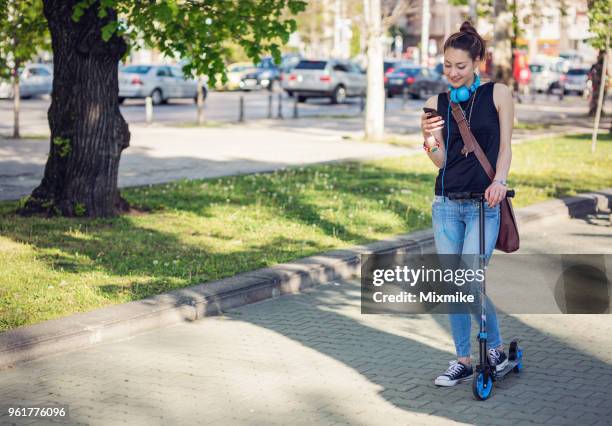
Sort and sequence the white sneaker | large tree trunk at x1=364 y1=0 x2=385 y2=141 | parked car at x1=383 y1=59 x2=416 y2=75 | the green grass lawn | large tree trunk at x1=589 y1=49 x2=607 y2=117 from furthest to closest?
parked car at x1=383 y1=59 x2=416 y2=75 < large tree trunk at x1=589 y1=49 x2=607 y2=117 < large tree trunk at x1=364 y1=0 x2=385 y2=141 < the green grass lawn < the white sneaker

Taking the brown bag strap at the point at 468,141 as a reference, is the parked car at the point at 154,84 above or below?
below

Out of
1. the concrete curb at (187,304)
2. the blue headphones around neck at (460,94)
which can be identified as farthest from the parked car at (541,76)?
the blue headphones around neck at (460,94)

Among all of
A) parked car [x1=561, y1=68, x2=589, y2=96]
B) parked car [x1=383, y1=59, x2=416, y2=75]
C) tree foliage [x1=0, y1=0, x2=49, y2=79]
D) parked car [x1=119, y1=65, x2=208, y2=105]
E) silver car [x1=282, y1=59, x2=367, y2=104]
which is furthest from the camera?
parked car [x1=561, y1=68, x2=589, y2=96]

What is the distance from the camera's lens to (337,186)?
14570 mm

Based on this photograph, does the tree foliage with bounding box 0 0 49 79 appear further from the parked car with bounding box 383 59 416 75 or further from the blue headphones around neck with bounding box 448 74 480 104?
the parked car with bounding box 383 59 416 75

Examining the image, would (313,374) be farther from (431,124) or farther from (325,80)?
(325,80)

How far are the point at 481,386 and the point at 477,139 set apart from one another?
1308 mm

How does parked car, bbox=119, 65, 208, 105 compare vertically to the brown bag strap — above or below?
below

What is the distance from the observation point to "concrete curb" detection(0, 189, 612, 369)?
6.63 metres

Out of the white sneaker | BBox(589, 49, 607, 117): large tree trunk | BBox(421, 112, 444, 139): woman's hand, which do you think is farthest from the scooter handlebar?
BBox(589, 49, 607, 117): large tree trunk

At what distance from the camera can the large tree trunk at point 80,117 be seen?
11.5m

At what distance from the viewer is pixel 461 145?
5.61 meters

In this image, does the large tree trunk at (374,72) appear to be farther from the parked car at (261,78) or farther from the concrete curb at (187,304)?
the parked car at (261,78)

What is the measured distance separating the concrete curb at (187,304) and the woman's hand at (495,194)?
2.86 meters
